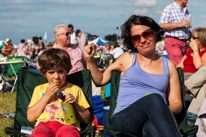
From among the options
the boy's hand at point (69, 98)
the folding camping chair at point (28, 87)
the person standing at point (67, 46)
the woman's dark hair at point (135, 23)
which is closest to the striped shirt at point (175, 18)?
the person standing at point (67, 46)

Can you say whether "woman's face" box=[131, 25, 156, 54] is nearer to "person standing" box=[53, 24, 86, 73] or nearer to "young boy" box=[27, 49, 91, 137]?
"young boy" box=[27, 49, 91, 137]

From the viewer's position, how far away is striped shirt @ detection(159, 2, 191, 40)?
5.73m

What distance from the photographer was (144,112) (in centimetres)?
288

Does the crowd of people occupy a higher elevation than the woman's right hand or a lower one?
lower

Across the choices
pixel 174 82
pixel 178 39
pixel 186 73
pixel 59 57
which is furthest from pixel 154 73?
pixel 178 39

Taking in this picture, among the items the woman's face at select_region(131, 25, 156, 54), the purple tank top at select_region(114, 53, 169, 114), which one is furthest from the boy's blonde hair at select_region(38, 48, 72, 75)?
the woman's face at select_region(131, 25, 156, 54)

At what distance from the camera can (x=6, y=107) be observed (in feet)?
20.9

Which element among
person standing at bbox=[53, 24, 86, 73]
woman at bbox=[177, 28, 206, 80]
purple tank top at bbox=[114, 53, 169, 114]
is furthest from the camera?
person standing at bbox=[53, 24, 86, 73]

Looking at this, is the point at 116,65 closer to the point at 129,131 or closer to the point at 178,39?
the point at 129,131

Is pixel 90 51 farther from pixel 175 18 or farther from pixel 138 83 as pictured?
pixel 175 18

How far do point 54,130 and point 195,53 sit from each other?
8.37ft

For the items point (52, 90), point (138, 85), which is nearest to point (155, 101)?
point (138, 85)

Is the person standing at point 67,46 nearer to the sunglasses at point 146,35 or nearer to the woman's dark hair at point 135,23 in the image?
the woman's dark hair at point 135,23

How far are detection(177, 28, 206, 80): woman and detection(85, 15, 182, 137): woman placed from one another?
4.43 ft
